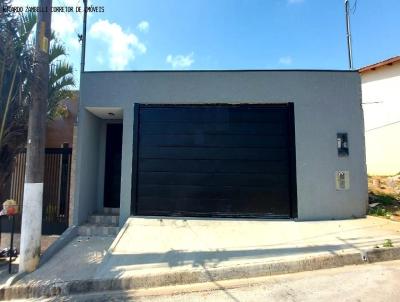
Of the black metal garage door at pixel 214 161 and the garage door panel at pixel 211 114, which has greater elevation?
the garage door panel at pixel 211 114

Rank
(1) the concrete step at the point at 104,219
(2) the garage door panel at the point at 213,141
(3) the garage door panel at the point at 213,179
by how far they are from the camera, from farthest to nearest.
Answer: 1. (1) the concrete step at the point at 104,219
2. (2) the garage door panel at the point at 213,141
3. (3) the garage door panel at the point at 213,179

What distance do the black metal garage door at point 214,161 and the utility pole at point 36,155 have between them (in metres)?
2.32

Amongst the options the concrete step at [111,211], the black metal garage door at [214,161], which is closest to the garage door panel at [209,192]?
the black metal garage door at [214,161]

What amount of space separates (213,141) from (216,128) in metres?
0.34

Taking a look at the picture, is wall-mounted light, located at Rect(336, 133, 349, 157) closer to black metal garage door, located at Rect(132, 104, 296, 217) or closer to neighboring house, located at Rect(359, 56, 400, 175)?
black metal garage door, located at Rect(132, 104, 296, 217)

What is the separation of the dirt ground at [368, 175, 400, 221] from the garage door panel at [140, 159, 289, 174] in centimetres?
259

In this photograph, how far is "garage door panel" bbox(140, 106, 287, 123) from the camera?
23.5 ft

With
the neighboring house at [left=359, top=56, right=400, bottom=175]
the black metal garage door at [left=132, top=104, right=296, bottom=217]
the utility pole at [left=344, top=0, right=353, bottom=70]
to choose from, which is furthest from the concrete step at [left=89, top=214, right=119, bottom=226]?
the neighboring house at [left=359, top=56, right=400, bottom=175]

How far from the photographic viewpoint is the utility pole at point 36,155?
492 cm

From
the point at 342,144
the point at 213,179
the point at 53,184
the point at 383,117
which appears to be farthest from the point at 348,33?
the point at 53,184

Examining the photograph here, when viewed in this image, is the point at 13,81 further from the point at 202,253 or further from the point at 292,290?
the point at 292,290

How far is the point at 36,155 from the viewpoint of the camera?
5090 millimetres

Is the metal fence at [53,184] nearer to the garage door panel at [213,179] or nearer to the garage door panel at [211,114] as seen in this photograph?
the garage door panel at [213,179]

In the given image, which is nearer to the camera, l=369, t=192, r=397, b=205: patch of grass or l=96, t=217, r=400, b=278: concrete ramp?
l=96, t=217, r=400, b=278: concrete ramp
